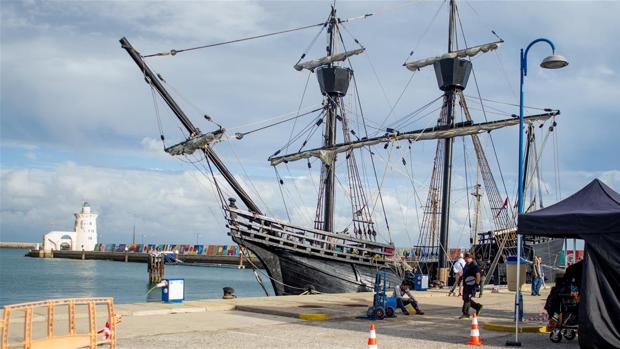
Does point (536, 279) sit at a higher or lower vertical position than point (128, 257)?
higher

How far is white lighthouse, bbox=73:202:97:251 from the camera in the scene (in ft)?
465

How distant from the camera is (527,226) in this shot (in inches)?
499

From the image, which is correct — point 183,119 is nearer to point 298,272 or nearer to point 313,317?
point 298,272

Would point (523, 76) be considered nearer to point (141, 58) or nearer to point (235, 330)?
point (235, 330)

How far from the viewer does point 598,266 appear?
38.1 feet

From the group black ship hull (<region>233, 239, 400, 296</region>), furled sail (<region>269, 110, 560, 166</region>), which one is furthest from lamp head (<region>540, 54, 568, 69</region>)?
furled sail (<region>269, 110, 560, 166</region>)

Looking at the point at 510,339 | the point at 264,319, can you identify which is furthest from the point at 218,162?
the point at 510,339

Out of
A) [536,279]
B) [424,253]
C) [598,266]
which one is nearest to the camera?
[598,266]

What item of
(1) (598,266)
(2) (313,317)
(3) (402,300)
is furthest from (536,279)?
(1) (598,266)

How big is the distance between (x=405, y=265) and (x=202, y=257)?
109697 mm

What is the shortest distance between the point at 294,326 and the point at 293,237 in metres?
14.5

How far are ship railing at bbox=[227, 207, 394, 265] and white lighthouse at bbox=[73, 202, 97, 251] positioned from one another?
119588 mm

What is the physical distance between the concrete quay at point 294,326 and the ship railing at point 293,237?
7134 millimetres

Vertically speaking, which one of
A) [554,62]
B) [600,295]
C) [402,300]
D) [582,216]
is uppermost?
[554,62]
